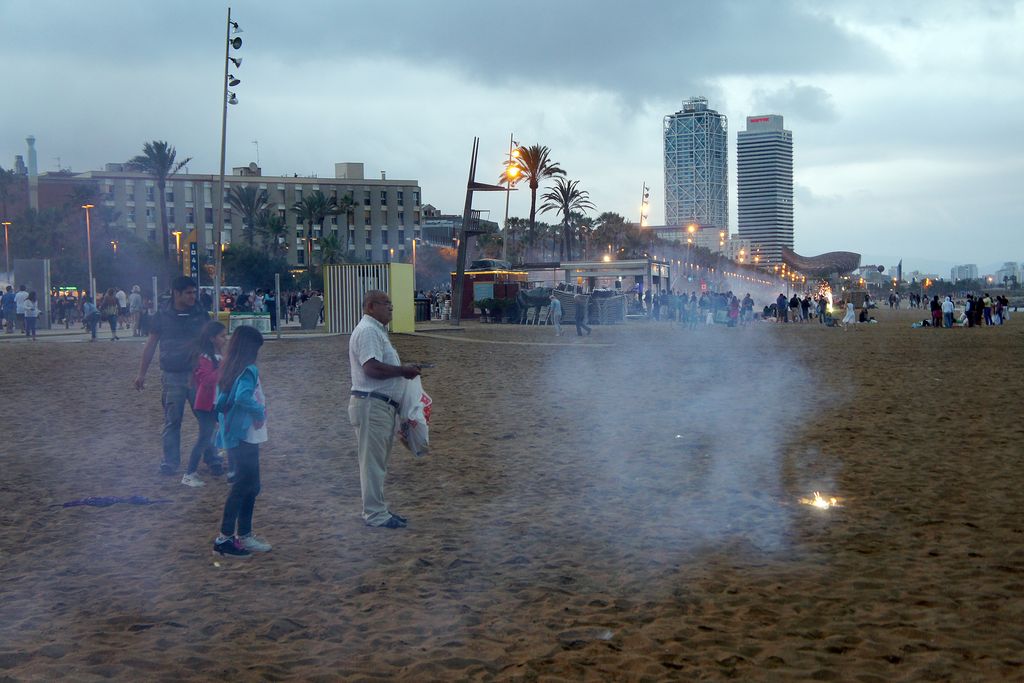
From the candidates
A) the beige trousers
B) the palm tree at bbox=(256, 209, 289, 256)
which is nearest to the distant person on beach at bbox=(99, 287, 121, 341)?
the beige trousers

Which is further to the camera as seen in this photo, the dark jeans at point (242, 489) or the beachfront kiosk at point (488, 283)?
the beachfront kiosk at point (488, 283)

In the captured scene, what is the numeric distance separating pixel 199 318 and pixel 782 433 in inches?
254

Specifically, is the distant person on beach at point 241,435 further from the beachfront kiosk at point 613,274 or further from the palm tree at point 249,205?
the palm tree at point 249,205

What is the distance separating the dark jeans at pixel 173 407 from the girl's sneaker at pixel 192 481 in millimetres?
487

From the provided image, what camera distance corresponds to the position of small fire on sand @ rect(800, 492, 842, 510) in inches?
286

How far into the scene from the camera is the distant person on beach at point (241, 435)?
19.8 feet

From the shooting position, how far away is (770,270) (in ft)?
655

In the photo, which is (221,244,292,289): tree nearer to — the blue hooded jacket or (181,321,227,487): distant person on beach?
(181,321,227,487): distant person on beach

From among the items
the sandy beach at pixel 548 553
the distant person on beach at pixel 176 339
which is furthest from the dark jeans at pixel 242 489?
the distant person on beach at pixel 176 339

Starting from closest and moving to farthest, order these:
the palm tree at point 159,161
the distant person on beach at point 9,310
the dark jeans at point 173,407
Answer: the dark jeans at point 173,407 → the distant person on beach at point 9,310 → the palm tree at point 159,161

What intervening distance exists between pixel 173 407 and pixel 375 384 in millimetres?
2768

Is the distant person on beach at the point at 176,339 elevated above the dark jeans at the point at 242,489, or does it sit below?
above

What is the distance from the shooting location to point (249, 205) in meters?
94.9

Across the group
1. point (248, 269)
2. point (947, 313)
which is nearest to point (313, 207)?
point (248, 269)
